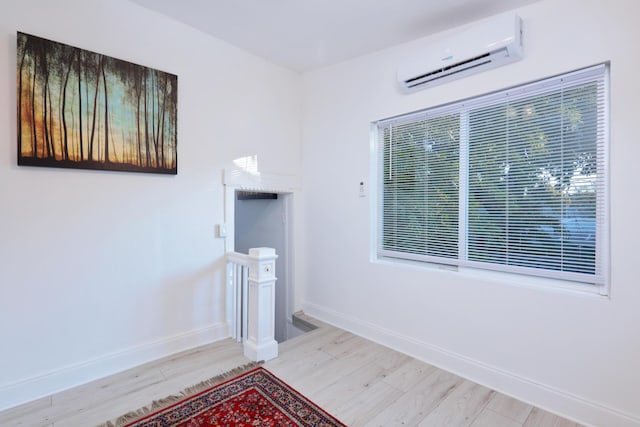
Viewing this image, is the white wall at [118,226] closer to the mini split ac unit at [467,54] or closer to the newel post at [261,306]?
the newel post at [261,306]

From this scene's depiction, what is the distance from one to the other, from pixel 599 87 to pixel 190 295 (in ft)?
11.0

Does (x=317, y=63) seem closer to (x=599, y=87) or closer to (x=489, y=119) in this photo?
(x=489, y=119)

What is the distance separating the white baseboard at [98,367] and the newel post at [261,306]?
499mm

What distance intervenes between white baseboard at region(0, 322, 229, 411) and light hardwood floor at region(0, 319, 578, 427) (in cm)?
5

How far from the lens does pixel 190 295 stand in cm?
279

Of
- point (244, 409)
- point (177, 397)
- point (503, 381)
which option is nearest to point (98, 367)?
point (177, 397)

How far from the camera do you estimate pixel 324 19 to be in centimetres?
254

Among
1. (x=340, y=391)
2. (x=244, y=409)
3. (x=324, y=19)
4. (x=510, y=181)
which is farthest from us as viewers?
(x=324, y=19)

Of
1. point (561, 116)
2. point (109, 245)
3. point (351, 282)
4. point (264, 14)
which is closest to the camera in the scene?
point (561, 116)

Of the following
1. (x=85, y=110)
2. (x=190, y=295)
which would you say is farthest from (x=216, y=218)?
(x=85, y=110)

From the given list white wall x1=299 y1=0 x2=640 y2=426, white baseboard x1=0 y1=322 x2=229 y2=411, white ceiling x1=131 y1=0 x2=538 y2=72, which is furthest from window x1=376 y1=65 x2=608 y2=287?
white baseboard x1=0 y1=322 x2=229 y2=411

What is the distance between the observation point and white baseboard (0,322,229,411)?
78.0 inches

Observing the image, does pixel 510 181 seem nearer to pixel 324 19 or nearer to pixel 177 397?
pixel 324 19

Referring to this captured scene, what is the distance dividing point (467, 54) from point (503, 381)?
232cm
